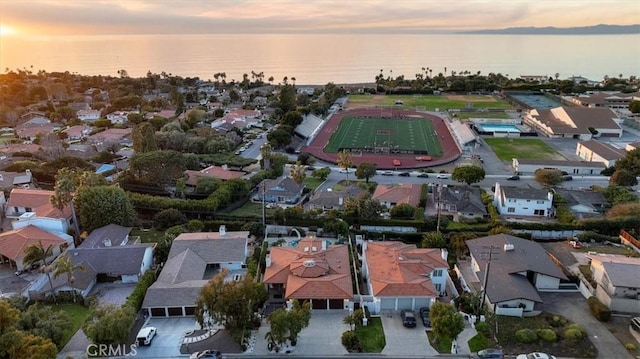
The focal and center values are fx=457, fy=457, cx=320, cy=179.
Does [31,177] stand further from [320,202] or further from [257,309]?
[257,309]

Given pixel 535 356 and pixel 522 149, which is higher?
pixel 522 149

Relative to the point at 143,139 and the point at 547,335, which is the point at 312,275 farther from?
the point at 143,139

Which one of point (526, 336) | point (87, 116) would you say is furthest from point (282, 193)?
point (87, 116)

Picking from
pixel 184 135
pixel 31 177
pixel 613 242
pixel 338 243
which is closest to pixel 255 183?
pixel 338 243

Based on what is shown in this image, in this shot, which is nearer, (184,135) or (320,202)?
(320,202)

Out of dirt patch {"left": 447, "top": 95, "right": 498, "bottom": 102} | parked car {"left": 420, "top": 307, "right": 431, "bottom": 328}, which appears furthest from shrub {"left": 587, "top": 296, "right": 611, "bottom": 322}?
dirt patch {"left": 447, "top": 95, "right": 498, "bottom": 102}

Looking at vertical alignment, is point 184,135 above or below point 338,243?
above
